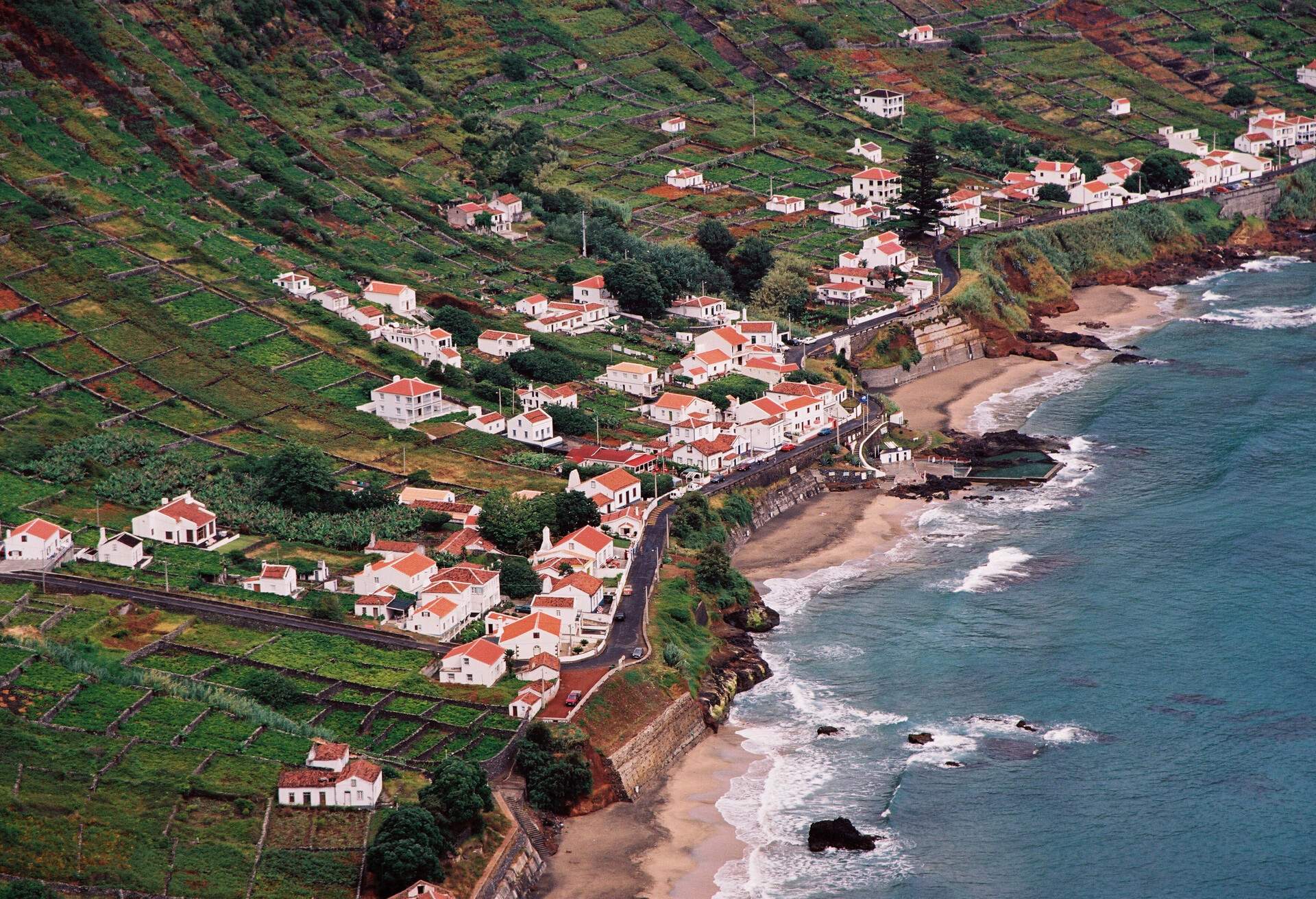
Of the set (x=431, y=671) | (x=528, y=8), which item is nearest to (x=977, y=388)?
(x=431, y=671)

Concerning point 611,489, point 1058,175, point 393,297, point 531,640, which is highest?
point 1058,175

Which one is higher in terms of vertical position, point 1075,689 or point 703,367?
point 703,367

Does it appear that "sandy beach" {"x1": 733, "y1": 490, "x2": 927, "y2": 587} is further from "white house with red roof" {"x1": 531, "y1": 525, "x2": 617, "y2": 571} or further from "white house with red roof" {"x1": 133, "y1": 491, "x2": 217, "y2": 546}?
"white house with red roof" {"x1": 133, "y1": 491, "x2": 217, "y2": 546}

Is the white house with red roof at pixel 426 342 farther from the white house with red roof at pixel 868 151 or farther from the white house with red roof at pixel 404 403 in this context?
the white house with red roof at pixel 868 151

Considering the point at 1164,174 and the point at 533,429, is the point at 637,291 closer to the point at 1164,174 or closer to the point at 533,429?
the point at 533,429

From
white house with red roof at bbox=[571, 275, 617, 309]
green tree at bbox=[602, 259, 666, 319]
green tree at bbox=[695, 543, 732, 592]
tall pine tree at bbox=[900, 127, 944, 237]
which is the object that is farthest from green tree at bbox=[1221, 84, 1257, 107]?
green tree at bbox=[695, 543, 732, 592]

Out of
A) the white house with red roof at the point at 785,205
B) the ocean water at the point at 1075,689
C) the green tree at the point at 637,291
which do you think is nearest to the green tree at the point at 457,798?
the ocean water at the point at 1075,689

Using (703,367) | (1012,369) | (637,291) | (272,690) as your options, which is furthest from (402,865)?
(1012,369)
